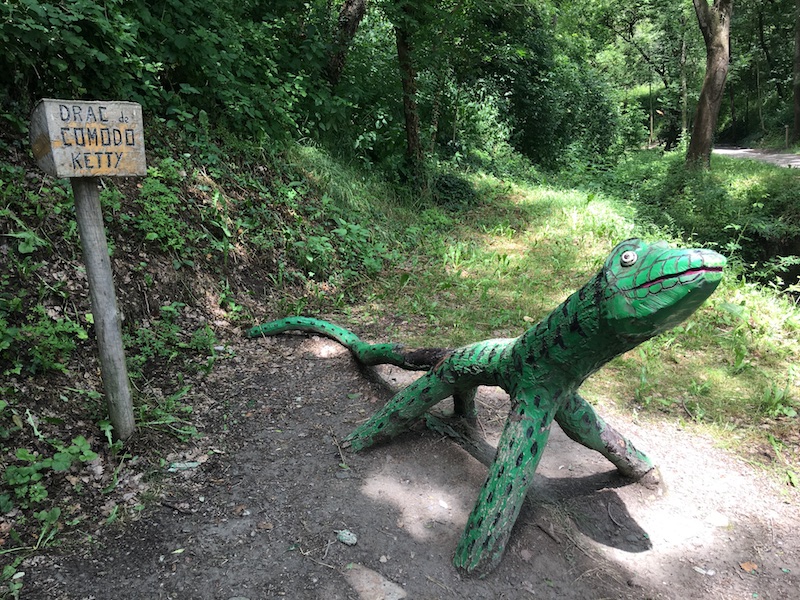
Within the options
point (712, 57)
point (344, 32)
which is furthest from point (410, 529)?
point (712, 57)

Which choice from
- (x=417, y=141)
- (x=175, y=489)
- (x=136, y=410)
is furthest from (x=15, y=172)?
(x=417, y=141)

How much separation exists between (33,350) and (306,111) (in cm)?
524

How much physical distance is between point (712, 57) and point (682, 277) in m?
11.0

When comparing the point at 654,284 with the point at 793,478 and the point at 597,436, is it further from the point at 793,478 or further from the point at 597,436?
the point at 793,478

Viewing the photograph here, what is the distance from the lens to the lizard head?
1.88 meters

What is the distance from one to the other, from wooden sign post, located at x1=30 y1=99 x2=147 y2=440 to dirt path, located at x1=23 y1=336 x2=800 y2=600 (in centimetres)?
69

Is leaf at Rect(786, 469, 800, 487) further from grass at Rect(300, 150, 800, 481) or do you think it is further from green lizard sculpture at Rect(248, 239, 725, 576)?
green lizard sculpture at Rect(248, 239, 725, 576)

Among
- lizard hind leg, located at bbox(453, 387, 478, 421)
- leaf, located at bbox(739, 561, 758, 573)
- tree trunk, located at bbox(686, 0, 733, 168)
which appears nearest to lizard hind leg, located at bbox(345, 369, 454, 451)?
Answer: lizard hind leg, located at bbox(453, 387, 478, 421)

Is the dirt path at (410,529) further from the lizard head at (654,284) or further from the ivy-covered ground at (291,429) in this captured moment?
the lizard head at (654,284)

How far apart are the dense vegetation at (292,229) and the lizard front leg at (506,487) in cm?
175

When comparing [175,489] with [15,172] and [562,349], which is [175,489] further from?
[15,172]

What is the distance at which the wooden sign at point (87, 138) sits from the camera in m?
2.33

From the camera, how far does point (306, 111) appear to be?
24.1 feet

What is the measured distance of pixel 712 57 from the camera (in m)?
10.4
